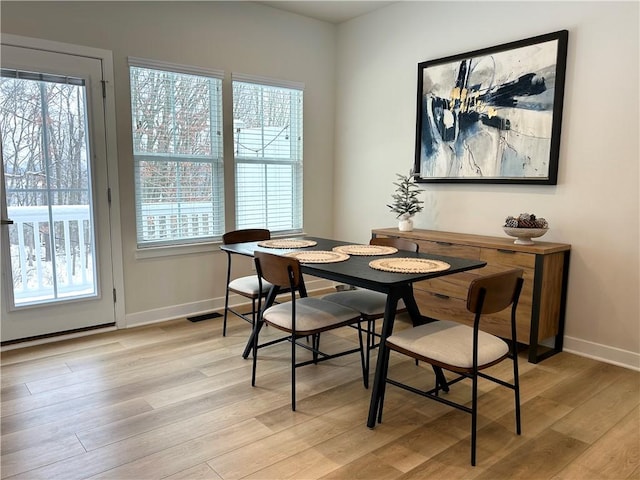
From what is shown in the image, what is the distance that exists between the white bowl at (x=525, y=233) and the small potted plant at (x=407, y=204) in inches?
37.3

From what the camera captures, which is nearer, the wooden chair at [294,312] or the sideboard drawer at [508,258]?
the wooden chair at [294,312]

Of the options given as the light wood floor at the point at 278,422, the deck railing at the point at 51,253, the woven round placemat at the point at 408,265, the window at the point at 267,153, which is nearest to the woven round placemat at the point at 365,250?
the woven round placemat at the point at 408,265

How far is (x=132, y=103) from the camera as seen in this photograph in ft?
12.0

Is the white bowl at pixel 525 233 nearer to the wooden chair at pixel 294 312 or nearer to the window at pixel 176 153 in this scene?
the wooden chair at pixel 294 312

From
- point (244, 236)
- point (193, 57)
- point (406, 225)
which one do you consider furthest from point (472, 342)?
point (193, 57)

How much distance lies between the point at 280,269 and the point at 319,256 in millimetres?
358

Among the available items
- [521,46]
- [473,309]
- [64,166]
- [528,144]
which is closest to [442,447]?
[473,309]

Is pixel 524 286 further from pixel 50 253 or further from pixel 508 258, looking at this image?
pixel 50 253

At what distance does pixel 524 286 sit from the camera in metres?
3.13

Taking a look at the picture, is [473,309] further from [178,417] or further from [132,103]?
[132,103]

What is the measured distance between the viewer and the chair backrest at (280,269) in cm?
239

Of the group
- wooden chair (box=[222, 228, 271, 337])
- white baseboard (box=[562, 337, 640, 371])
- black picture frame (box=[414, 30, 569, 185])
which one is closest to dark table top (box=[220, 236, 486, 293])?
wooden chair (box=[222, 228, 271, 337])

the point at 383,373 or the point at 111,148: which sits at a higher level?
the point at 111,148

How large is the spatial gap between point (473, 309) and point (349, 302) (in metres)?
1.08
